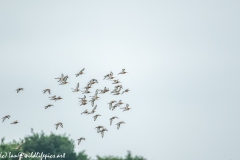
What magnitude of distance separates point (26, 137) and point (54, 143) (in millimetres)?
5395

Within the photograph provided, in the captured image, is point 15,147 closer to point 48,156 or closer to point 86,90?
point 48,156

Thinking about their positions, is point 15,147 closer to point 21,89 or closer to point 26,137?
point 26,137

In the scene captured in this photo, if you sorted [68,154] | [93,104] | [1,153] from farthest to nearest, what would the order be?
1. [68,154]
2. [1,153]
3. [93,104]

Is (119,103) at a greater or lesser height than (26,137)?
lesser

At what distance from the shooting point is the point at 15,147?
164m

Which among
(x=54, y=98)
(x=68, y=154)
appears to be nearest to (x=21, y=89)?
(x=54, y=98)

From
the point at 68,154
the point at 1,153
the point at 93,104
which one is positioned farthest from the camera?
the point at 68,154

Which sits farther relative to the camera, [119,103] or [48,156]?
[48,156]

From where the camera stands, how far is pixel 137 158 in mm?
156625

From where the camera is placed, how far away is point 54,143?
168 metres

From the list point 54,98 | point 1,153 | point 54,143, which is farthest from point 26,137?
point 54,98

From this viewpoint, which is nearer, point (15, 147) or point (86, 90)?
point (86, 90)

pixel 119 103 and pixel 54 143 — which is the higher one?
pixel 54 143

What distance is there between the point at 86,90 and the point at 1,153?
41373 mm
